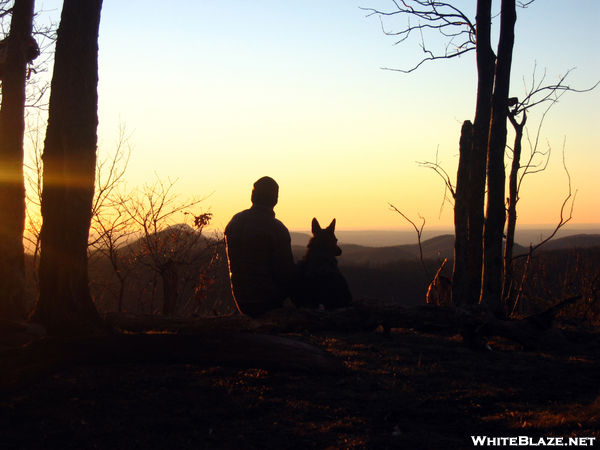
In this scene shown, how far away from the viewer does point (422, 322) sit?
20.3 ft

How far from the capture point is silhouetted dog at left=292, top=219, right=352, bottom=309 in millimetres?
6727

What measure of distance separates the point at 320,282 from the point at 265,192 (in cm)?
153

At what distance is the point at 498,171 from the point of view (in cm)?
725

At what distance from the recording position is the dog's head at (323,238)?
278 inches

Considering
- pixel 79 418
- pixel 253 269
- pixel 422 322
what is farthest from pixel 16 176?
pixel 422 322

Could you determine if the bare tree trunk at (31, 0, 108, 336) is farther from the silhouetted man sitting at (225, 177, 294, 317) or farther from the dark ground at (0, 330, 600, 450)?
the silhouetted man sitting at (225, 177, 294, 317)

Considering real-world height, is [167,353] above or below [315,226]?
below

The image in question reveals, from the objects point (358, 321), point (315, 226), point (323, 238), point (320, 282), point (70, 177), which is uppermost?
point (70, 177)

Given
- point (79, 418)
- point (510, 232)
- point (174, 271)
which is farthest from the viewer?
point (510, 232)

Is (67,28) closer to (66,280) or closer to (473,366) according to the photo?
(66,280)

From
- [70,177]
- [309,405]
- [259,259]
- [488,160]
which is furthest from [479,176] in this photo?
[70,177]

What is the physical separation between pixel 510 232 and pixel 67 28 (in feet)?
30.1

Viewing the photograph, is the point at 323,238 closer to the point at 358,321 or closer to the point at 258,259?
the point at 258,259

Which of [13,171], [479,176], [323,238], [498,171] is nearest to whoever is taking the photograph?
[323,238]
